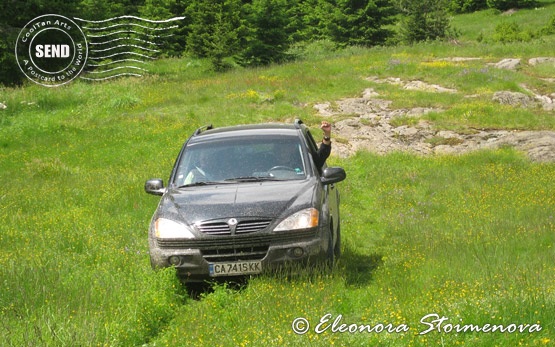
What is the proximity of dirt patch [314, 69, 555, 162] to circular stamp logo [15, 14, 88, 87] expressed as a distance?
14027mm

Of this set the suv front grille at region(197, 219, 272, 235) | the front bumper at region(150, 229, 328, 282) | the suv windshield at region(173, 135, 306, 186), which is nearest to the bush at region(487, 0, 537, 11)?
the suv windshield at region(173, 135, 306, 186)

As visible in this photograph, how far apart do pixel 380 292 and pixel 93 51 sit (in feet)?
101

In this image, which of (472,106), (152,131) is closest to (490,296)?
(152,131)

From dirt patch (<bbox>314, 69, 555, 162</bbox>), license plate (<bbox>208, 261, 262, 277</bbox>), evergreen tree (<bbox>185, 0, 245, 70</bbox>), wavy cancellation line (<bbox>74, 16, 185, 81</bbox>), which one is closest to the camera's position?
license plate (<bbox>208, 261, 262, 277</bbox>)

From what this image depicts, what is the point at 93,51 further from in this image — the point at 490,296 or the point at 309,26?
the point at 490,296

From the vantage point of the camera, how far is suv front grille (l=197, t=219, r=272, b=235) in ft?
22.0

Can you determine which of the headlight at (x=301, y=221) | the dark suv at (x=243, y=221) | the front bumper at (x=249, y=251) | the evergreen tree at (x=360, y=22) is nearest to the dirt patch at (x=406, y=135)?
the dark suv at (x=243, y=221)

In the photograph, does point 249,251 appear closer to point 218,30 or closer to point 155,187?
point 155,187

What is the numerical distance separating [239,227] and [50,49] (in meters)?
27.8

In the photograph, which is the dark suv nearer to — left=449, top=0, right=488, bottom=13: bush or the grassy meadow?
the grassy meadow

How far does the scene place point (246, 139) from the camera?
8.45 metres

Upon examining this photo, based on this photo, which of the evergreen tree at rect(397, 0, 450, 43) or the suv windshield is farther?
the evergreen tree at rect(397, 0, 450, 43)

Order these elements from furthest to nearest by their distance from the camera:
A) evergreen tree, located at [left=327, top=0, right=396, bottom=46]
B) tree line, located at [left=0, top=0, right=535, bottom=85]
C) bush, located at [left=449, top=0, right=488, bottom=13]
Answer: bush, located at [left=449, top=0, right=488, bottom=13] < evergreen tree, located at [left=327, top=0, right=396, bottom=46] < tree line, located at [left=0, top=0, right=535, bottom=85]

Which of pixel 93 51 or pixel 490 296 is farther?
pixel 93 51
